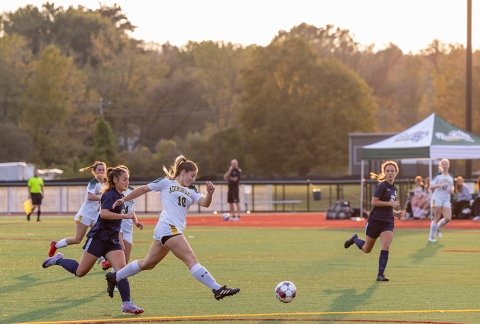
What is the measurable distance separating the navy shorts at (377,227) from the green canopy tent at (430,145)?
763 inches

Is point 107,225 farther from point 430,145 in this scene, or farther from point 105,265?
point 430,145

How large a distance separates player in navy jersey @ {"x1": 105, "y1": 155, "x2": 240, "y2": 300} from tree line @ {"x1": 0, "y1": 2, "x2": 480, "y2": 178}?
61.2 metres

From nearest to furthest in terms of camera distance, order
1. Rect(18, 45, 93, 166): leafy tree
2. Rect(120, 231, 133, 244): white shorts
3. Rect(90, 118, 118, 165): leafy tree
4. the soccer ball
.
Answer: the soccer ball, Rect(120, 231, 133, 244): white shorts, Rect(90, 118, 118, 165): leafy tree, Rect(18, 45, 93, 166): leafy tree

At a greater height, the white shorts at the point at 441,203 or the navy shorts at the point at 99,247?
the navy shorts at the point at 99,247

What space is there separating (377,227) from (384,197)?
502 mm

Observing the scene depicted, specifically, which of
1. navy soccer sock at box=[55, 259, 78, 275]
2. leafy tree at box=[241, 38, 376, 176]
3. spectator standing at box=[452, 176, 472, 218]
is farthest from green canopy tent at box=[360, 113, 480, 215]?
leafy tree at box=[241, 38, 376, 176]

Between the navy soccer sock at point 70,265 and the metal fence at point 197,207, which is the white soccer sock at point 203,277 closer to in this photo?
the navy soccer sock at point 70,265

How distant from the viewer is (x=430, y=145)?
3778 centimetres

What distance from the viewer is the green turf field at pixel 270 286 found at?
13750mm

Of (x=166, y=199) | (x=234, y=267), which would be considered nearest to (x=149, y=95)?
(x=234, y=267)

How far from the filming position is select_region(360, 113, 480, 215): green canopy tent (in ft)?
124

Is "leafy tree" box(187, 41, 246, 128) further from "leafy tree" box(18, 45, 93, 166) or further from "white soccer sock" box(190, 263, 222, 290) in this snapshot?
"white soccer sock" box(190, 263, 222, 290)

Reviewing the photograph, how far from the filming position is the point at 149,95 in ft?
319

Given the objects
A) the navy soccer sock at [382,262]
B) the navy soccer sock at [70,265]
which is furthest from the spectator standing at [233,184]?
the navy soccer sock at [70,265]
